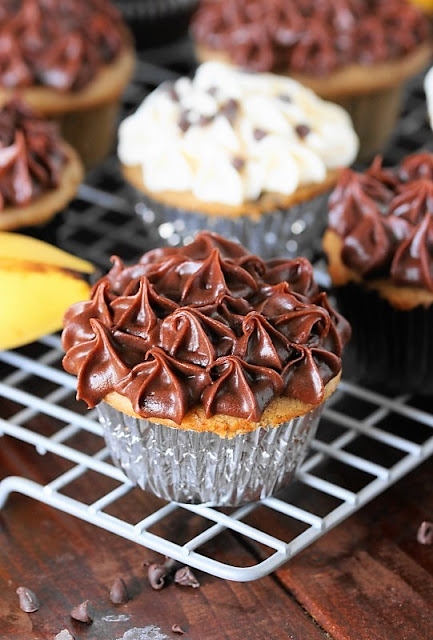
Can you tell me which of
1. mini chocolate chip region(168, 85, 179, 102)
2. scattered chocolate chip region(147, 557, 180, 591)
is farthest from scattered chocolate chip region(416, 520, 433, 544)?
mini chocolate chip region(168, 85, 179, 102)

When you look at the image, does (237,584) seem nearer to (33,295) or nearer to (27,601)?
(27,601)

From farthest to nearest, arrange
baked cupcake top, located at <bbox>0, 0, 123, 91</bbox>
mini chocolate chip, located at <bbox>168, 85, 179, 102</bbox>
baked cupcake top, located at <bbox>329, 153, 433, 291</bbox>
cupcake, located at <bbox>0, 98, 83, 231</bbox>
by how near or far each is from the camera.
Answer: baked cupcake top, located at <bbox>0, 0, 123, 91</bbox> < mini chocolate chip, located at <bbox>168, 85, 179, 102</bbox> < cupcake, located at <bbox>0, 98, 83, 231</bbox> < baked cupcake top, located at <bbox>329, 153, 433, 291</bbox>

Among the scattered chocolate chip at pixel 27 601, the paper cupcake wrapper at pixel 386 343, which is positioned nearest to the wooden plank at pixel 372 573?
the paper cupcake wrapper at pixel 386 343

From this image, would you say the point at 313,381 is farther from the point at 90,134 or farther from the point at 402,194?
the point at 90,134

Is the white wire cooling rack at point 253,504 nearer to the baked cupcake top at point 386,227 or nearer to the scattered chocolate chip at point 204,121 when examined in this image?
the baked cupcake top at point 386,227

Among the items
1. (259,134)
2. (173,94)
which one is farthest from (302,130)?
(173,94)

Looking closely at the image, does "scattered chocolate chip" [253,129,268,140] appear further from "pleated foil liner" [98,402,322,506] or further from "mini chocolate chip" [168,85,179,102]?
"pleated foil liner" [98,402,322,506]

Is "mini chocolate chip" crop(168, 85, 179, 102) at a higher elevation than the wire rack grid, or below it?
higher
